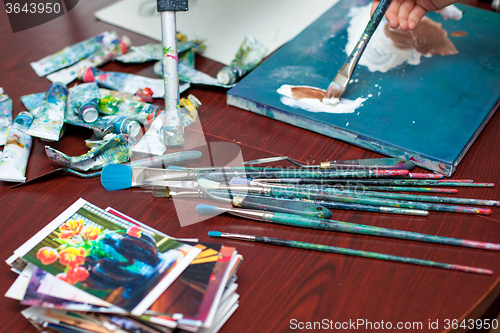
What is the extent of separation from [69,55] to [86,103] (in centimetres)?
31

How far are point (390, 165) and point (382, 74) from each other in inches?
12.6

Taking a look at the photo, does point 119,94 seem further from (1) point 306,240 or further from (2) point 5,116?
(1) point 306,240

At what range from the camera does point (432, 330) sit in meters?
0.53

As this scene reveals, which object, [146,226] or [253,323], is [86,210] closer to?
[146,226]

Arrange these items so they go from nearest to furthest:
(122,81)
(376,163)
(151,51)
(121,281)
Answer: (121,281), (376,163), (122,81), (151,51)

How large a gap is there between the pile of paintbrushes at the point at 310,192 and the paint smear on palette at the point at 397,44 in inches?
14.6

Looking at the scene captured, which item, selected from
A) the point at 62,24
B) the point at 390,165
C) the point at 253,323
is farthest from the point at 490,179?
the point at 62,24

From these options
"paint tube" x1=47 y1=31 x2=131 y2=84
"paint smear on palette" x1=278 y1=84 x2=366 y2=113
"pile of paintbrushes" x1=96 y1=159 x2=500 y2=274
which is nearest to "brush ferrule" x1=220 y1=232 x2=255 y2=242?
"pile of paintbrushes" x1=96 y1=159 x2=500 y2=274

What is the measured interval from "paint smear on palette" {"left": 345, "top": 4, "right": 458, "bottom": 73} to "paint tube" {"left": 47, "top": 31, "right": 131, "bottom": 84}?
586 mm

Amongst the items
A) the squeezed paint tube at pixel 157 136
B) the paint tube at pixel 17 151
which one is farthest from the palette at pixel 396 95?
the paint tube at pixel 17 151

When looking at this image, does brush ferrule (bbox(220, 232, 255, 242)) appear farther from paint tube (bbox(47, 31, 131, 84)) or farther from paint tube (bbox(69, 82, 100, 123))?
paint tube (bbox(47, 31, 131, 84))

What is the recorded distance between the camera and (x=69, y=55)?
1.09 metres

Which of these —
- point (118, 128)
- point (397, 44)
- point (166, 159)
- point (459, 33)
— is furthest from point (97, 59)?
point (459, 33)

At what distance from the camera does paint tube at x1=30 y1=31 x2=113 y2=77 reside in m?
A: 1.07
